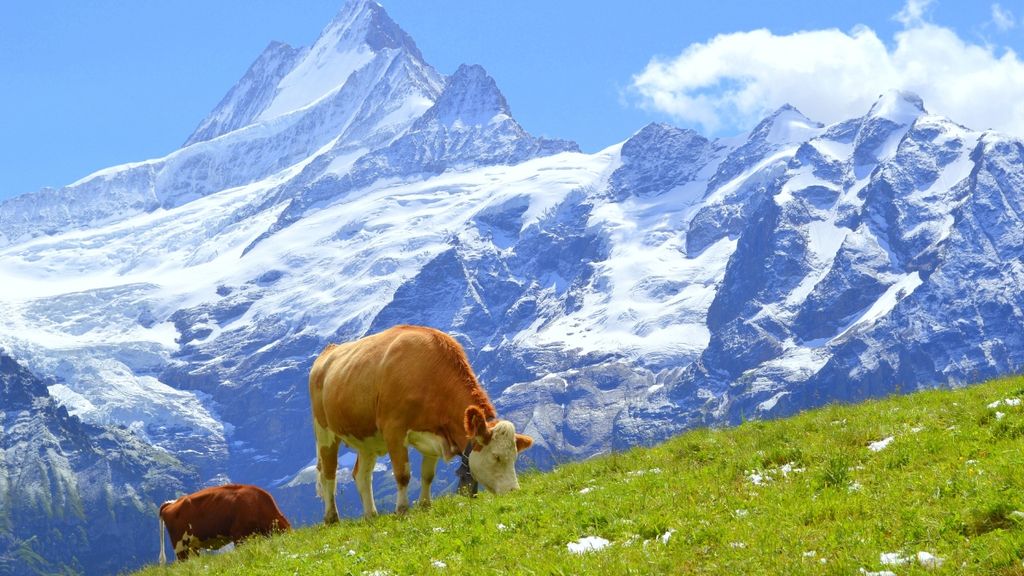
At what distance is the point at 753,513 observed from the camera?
15.4 metres

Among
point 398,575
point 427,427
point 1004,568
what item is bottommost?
point 1004,568

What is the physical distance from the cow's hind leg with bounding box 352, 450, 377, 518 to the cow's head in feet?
9.36

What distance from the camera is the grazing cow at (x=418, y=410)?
21625 mm

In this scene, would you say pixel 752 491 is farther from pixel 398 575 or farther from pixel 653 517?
pixel 398 575

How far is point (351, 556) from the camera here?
1753cm

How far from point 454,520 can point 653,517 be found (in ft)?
13.0

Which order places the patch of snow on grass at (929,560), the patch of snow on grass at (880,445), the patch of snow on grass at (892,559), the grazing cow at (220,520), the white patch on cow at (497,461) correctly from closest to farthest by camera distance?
the patch of snow on grass at (929,560), the patch of snow on grass at (892,559), the patch of snow on grass at (880,445), the white patch on cow at (497,461), the grazing cow at (220,520)

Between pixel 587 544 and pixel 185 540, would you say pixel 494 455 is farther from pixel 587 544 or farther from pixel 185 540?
pixel 185 540

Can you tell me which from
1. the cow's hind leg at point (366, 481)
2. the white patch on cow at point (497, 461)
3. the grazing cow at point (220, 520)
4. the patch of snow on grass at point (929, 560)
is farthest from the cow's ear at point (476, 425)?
the grazing cow at point (220, 520)

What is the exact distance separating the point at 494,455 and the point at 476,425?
0.72 meters

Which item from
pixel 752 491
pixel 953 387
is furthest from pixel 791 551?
pixel 953 387

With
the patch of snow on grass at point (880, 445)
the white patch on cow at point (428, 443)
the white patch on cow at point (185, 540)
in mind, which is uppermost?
Answer: the white patch on cow at point (428, 443)

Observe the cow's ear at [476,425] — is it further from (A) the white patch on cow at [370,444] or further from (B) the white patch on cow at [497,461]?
(A) the white patch on cow at [370,444]

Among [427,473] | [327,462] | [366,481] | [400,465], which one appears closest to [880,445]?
[400,465]
